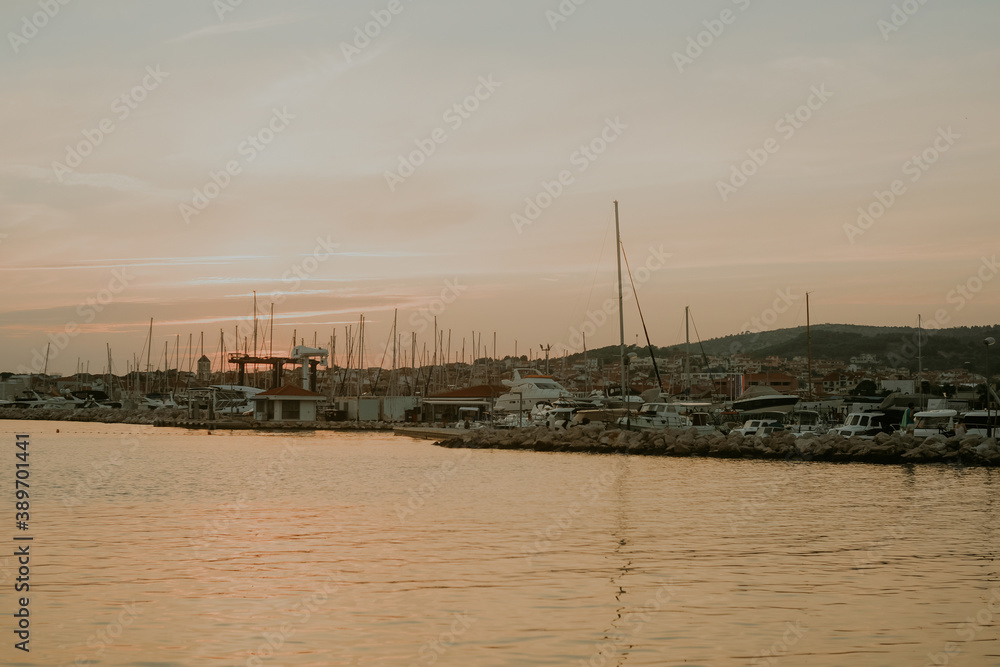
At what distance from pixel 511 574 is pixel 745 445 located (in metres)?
34.7

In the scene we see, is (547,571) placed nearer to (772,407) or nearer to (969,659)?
(969,659)

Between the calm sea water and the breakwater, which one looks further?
the breakwater

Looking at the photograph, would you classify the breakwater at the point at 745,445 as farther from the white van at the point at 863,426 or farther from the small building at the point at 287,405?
the small building at the point at 287,405

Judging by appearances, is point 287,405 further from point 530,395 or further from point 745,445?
point 745,445

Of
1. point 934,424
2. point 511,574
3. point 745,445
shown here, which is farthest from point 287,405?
point 511,574

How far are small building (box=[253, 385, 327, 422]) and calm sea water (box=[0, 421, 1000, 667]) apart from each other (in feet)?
197

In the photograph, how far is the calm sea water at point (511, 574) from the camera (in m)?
10.4

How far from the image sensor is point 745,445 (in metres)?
47.1

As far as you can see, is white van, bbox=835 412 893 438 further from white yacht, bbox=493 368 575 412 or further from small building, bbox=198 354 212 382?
small building, bbox=198 354 212 382

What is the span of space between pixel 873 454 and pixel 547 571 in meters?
31.2

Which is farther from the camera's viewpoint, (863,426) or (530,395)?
(530,395)

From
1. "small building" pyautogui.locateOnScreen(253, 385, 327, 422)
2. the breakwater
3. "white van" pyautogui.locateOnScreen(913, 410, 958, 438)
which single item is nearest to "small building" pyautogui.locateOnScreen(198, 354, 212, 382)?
"small building" pyautogui.locateOnScreen(253, 385, 327, 422)

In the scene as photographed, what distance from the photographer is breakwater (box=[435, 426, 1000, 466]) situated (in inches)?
1594

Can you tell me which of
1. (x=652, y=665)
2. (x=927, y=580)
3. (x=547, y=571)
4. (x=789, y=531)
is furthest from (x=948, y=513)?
(x=652, y=665)
